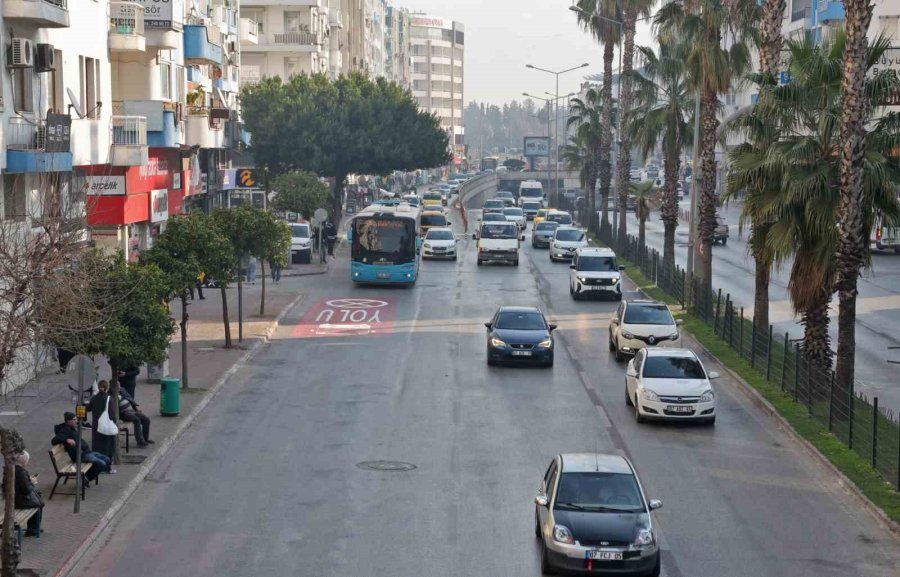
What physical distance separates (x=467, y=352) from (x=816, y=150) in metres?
12.4

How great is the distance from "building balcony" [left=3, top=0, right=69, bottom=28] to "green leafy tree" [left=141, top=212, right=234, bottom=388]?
533cm

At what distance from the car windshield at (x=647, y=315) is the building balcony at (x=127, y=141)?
589 inches

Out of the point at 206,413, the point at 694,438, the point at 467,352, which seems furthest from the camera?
the point at 467,352

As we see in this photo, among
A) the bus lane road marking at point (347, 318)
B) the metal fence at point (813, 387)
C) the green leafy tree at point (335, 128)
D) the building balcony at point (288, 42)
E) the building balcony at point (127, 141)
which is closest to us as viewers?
the metal fence at point (813, 387)

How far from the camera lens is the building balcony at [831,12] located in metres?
79.6

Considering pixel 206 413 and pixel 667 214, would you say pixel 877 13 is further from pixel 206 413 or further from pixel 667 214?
pixel 206 413

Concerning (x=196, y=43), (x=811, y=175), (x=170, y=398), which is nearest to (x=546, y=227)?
(x=196, y=43)

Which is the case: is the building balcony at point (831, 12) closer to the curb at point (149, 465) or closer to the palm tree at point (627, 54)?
the palm tree at point (627, 54)

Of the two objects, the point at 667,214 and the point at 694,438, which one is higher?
the point at 667,214

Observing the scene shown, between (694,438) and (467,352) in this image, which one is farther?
(467,352)

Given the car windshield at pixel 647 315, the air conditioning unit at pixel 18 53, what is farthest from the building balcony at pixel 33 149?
the car windshield at pixel 647 315

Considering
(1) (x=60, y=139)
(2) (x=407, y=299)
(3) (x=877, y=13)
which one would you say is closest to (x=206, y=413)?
(1) (x=60, y=139)

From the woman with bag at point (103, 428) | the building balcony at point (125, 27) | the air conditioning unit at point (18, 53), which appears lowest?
the woman with bag at point (103, 428)

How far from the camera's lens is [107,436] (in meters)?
22.3
